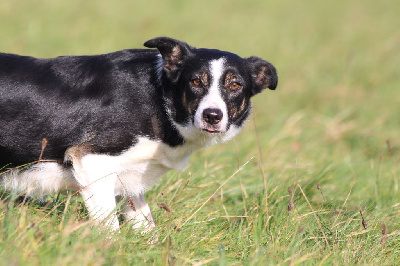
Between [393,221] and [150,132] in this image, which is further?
[393,221]

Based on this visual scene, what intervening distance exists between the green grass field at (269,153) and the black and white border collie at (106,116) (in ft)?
0.85

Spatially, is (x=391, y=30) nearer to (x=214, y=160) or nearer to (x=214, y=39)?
(x=214, y=39)

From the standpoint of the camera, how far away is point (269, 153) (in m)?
7.19

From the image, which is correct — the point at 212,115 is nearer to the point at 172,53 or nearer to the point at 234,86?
the point at 234,86

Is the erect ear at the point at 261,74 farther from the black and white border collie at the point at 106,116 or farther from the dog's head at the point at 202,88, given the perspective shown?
the black and white border collie at the point at 106,116

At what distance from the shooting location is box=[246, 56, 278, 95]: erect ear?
507cm

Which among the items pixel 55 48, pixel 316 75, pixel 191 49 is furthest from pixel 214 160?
pixel 316 75

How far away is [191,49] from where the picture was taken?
15.8ft

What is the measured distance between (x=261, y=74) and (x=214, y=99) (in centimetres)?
Answer: 90

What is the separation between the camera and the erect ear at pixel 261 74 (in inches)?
199

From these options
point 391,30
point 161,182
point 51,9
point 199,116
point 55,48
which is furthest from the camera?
point 391,30

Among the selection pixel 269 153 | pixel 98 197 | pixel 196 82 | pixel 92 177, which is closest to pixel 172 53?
pixel 196 82

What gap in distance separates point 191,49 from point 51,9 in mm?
6127

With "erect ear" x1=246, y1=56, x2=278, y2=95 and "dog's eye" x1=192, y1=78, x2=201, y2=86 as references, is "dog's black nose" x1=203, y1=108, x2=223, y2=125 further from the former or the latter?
"erect ear" x1=246, y1=56, x2=278, y2=95
